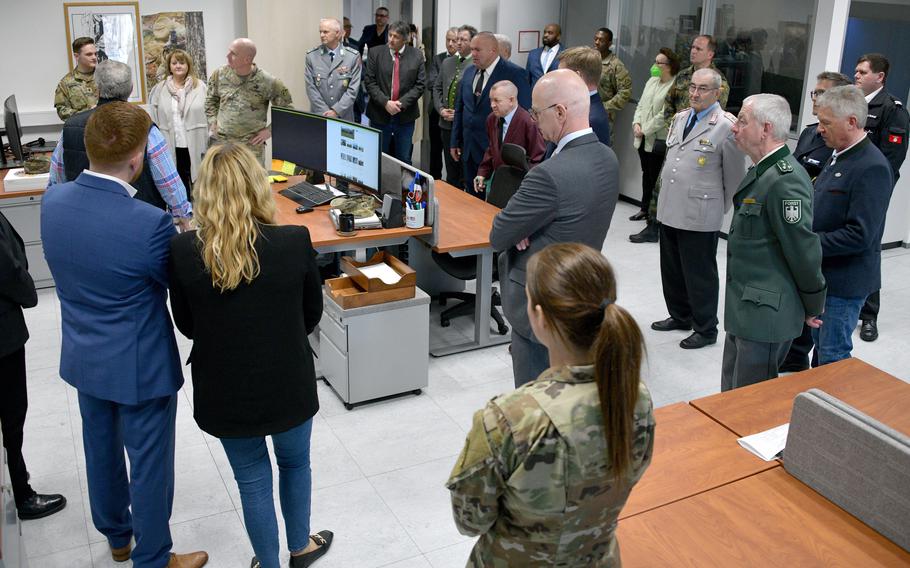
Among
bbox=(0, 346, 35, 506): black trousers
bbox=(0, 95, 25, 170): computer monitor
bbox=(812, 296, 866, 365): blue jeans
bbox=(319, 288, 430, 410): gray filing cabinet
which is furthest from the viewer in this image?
bbox=(0, 95, 25, 170): computer monitor

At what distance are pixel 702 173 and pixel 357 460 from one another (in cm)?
248

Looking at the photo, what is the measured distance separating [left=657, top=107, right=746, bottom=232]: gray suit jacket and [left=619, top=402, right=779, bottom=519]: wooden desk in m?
2.19

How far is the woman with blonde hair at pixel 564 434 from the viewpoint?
5.03 ft

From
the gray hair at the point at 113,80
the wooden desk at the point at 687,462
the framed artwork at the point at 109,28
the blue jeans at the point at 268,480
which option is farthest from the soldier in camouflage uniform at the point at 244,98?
the wooden desk at the point at 687,462

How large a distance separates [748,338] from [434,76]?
18.0 feet

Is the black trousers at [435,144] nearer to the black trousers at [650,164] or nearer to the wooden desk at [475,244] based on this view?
the black trousers at [650,164]

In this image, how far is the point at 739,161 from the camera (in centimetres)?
457

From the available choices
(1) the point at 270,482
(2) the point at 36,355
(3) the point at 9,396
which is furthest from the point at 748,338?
(2) the point at 36,355

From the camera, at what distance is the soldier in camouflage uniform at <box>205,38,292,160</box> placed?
626cm

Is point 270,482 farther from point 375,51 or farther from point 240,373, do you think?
point 375,51

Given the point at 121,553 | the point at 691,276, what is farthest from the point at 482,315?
the point at 121,553

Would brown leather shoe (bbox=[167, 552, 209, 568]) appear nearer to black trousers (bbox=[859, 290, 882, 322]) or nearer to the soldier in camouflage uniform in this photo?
the soldier in camouflage uniform

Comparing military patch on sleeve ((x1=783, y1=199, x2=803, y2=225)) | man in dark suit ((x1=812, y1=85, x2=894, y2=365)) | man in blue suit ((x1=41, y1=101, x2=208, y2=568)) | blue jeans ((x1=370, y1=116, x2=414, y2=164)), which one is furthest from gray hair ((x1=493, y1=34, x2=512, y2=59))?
man in blue suit ((x1=41, y1=101, x2=208, y2=568))

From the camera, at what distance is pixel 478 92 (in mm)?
6617
